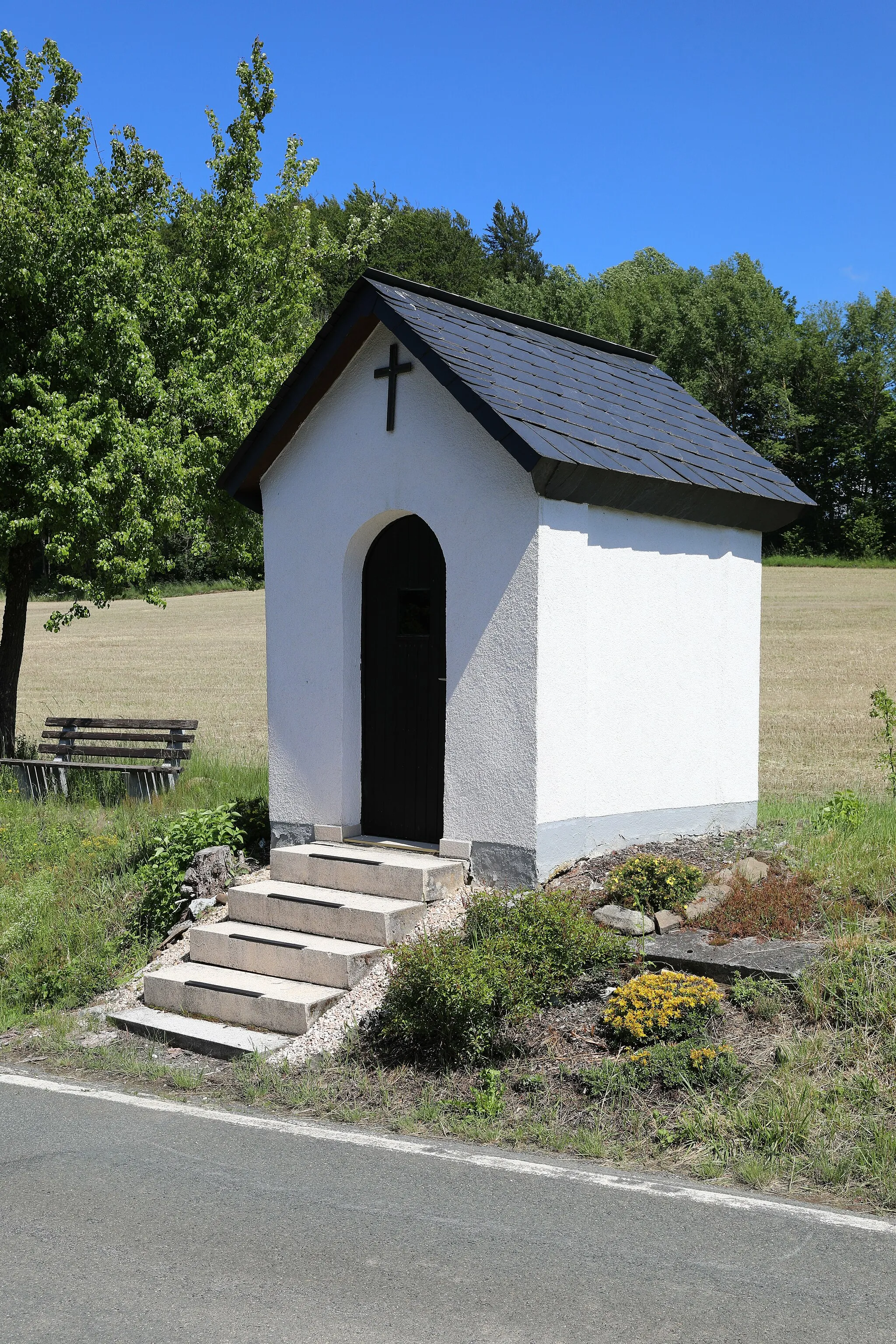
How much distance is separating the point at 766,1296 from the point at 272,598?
6701 millimetres

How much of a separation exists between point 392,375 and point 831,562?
136 feet

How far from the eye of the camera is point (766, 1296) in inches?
155

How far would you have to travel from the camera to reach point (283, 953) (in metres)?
7.57

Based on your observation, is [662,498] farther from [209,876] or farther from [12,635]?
[12,635]

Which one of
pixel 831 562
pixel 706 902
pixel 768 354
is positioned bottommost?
pixel 706 902

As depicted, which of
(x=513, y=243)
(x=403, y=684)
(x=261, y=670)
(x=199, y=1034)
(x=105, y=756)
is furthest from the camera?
(x=513, y=243)

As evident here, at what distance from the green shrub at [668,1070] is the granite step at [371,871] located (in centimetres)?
230

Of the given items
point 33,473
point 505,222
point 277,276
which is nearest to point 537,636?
point 33,473

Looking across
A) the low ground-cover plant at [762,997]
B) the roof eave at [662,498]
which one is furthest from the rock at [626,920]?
the roof eave at [662,498]

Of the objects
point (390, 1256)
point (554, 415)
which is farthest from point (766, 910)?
point (554, 415)

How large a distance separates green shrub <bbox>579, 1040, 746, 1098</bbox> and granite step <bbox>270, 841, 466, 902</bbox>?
230 cm

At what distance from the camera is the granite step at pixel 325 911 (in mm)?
7566

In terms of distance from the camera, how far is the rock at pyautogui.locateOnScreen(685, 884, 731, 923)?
7.33 meters

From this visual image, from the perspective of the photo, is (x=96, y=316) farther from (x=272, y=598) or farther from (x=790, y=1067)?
(x=790, y=1067)
